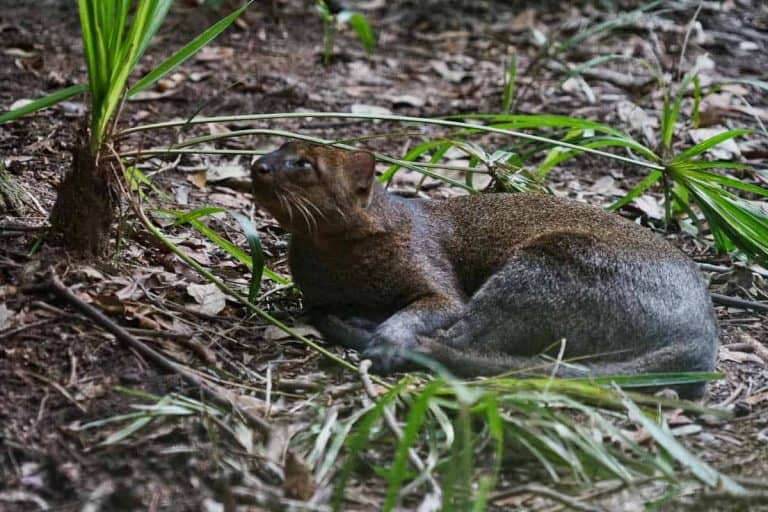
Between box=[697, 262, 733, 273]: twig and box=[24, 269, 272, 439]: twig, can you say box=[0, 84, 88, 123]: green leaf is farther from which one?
box=[697, 262, 733, 273]: twig

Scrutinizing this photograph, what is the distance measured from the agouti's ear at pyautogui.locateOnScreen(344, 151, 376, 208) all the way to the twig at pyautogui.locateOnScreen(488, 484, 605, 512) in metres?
1.85

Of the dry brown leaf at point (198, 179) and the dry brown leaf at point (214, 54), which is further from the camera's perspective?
the dry brown leaf at point (214, 54)

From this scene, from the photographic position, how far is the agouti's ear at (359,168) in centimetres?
495

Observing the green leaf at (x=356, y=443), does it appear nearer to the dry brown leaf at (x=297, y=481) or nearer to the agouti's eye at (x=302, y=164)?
the dry brown leaf at (x=297, y=481)

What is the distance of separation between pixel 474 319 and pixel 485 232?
54cm

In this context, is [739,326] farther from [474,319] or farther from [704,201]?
[474,319]

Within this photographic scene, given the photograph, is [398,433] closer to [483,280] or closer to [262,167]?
[262,167]

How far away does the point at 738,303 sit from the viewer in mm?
5469

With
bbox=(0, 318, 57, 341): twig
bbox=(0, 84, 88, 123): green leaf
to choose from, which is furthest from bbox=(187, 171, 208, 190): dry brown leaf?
bbox=(0, 318, 57, 341): twig

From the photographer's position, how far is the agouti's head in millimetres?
4695

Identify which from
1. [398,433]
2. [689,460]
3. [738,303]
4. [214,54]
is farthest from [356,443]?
[214,54]

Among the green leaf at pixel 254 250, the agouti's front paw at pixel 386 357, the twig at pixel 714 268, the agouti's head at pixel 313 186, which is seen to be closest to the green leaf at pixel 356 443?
the agouti's front paw at pixel 386 357

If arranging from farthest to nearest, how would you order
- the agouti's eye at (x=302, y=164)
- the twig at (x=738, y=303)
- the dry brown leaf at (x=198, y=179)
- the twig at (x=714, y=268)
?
the dry brown leaf at (x=198, y=179), the twig at (x=714, y=268), the twig at (x=738, y=303), the agouti's eye at (x=302, y=164)

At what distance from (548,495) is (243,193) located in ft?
12.3
